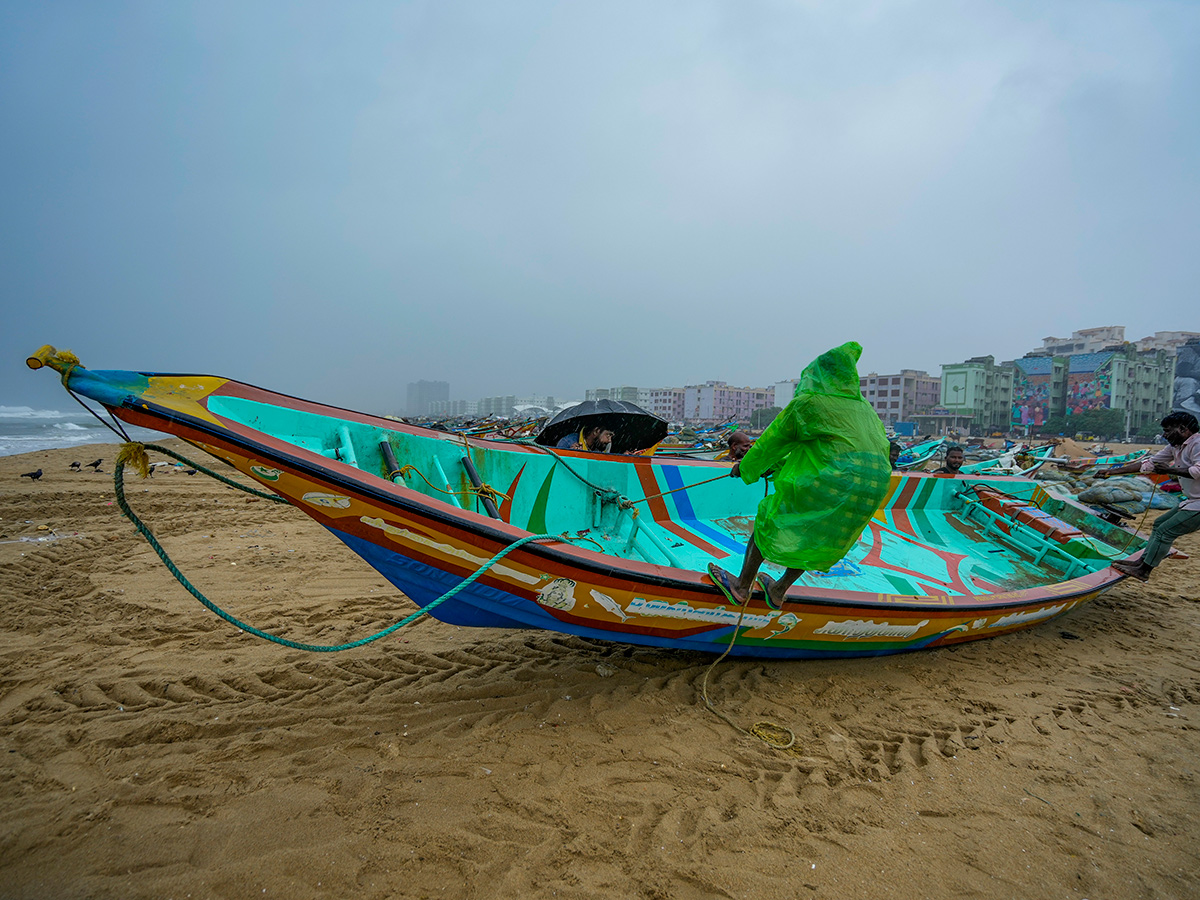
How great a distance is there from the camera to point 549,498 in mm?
4391

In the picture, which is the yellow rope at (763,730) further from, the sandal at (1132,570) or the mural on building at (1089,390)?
the mural on building at (1089,390)

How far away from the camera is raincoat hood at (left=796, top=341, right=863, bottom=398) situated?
8.01 ft

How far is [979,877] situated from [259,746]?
3.07 m

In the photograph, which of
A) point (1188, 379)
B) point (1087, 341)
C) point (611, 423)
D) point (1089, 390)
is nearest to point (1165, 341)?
point (1087, 341)

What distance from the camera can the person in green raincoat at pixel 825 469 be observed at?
8.01 ft

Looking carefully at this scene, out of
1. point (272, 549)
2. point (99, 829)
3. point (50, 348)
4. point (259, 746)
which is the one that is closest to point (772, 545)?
point (259, 746)

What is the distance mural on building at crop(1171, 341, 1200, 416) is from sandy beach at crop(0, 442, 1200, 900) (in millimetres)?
49032

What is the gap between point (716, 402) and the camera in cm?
8469

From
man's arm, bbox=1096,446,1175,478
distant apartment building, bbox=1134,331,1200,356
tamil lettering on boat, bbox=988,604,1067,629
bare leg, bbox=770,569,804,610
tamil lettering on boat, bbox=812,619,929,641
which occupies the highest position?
distant apartment building, bbox=1134,331,1200,356

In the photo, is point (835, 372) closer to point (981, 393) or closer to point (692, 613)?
point (692, 613)

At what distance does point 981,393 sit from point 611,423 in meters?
64.6

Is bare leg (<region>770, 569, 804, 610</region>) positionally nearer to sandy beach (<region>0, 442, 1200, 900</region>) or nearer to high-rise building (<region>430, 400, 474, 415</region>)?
sandy beach (<region>0, 442, 1200, 900</region>)

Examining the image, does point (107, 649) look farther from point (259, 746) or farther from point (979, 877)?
point (979, 877)

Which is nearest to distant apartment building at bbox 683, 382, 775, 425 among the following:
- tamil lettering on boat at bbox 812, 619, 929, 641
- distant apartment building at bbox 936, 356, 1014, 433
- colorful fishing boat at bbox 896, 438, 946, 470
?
distant apartment building at bbox 936, 356, 1014, 433
